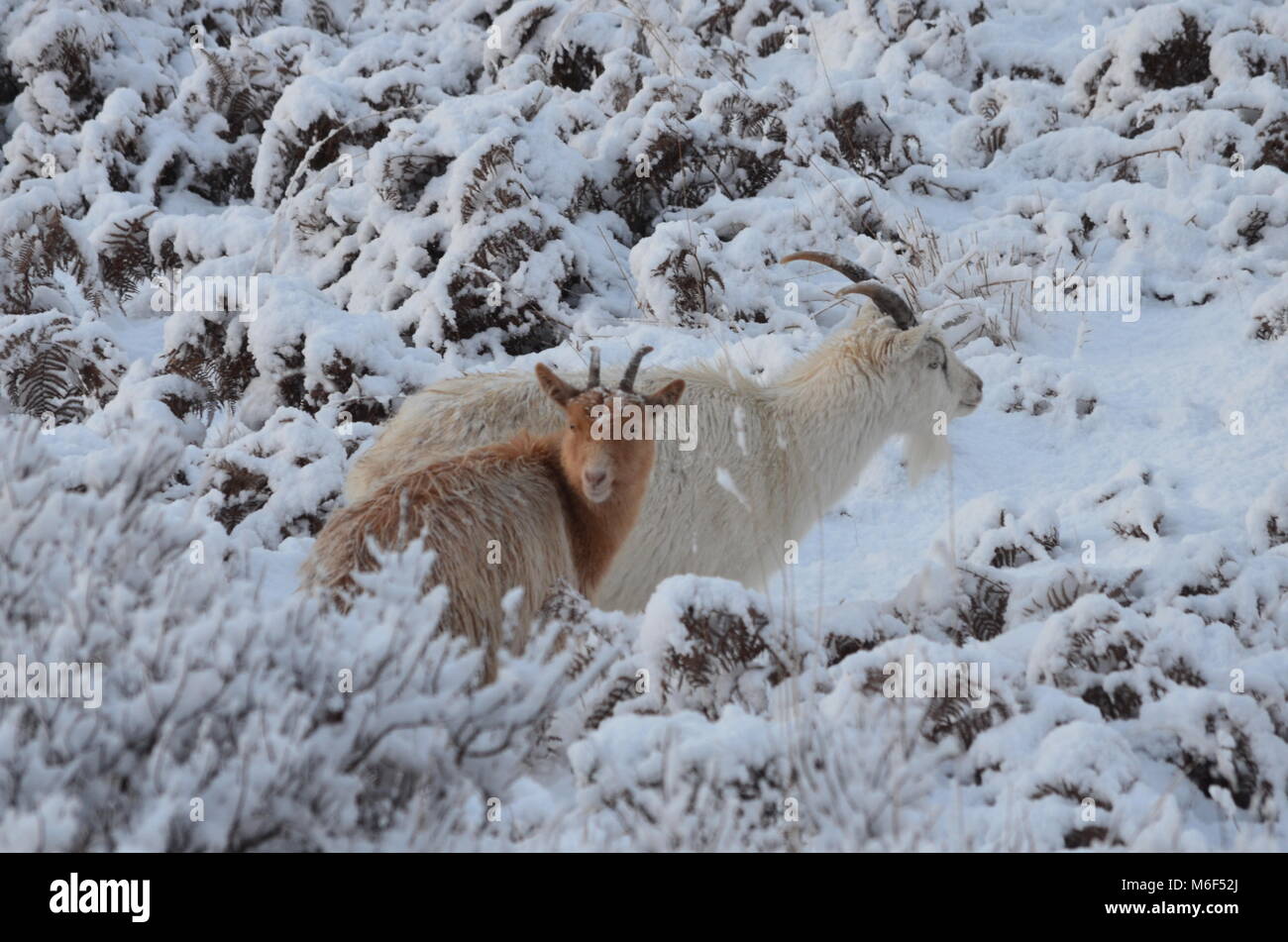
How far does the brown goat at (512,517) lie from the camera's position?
4039 millimetres

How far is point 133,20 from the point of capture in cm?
1192

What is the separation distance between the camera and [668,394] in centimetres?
479

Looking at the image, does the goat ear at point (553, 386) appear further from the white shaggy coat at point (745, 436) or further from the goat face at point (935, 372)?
the goat face at point (935, 372)

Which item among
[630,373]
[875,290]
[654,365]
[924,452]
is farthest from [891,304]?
[630,373]

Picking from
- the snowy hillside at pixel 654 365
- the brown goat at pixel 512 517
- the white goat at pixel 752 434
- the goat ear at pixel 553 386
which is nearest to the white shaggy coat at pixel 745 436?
the white goat at pixel 752 434

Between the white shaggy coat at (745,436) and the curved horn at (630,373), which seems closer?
the curved horn at (630,373)

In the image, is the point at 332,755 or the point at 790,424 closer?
the point at 332,755

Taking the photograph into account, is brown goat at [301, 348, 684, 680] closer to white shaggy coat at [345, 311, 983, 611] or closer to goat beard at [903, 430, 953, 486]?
white shaggy coat at [345, 311, 983, 611]

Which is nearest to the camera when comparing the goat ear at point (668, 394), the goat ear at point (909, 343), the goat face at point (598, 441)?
the goat face at point (598, 441)

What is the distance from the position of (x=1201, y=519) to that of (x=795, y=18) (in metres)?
7.40

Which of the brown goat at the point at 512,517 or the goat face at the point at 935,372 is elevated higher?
the goat face at the point at 935,372
